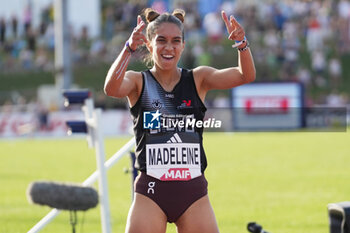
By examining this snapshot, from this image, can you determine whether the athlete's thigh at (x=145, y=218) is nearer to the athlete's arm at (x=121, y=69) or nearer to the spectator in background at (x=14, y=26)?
the athlete's arm at (x=121, y=69)

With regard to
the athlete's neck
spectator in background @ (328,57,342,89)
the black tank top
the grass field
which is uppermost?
the athlete's neck

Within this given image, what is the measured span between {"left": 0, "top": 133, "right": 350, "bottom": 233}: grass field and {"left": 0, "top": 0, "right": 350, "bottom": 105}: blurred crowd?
801 centimetres

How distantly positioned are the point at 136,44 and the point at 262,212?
5977 millimetres

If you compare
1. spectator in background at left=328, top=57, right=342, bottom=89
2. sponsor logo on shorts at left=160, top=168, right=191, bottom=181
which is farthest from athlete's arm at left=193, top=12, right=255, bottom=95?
spectator in background at left=328, top=57, right=342, bottom=89

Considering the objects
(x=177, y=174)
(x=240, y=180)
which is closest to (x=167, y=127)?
(x=177, y=174)

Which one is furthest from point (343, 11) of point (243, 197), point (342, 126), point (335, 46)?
point (243, 197)

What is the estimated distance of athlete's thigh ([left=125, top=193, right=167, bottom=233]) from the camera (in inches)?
→ 201

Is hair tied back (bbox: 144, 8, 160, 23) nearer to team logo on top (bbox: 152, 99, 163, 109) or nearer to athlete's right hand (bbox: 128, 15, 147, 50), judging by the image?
athlete's right hand (bbox: 128, 15, 147, 50)

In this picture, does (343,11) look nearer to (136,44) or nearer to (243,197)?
(243,197)

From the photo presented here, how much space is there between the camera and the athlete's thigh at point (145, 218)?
16.8 ft

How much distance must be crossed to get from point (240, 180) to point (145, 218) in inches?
373

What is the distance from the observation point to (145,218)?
202 inches

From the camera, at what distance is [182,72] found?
544cm

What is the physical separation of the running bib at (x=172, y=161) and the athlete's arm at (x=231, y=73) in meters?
0.44
